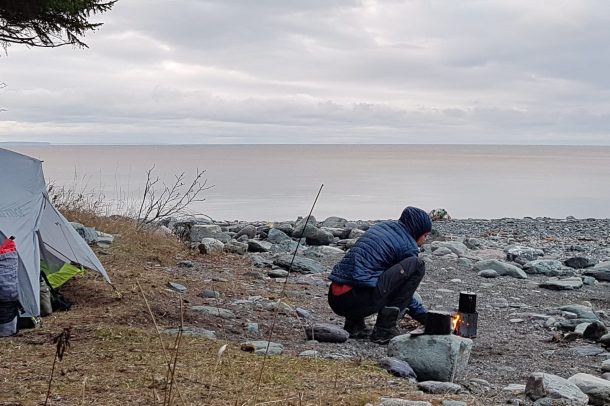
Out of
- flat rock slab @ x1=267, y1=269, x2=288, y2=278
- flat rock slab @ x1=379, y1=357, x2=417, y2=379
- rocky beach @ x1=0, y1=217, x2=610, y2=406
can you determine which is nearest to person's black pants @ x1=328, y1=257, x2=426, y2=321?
rocky beach @ x1=0, y1=217, x2=610, y2=406

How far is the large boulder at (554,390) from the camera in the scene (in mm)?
5309

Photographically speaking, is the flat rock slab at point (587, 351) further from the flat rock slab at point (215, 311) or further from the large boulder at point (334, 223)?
the large boulder at point (334, 223)

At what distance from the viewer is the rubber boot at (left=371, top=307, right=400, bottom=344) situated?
7.41 metres

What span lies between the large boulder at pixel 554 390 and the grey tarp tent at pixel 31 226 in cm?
456

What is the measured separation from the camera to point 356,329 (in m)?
7.73

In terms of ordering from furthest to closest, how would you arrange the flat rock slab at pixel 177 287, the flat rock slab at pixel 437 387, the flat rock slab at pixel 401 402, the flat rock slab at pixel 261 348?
the flat rock slab at pixel 177 287 < the flat rock slab at pixel 261 348 < the flat rock slab at pixel 437 387 < the flat rock slab at pixel 401 402

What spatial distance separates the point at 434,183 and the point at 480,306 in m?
46.6

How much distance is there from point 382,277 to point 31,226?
145 inches

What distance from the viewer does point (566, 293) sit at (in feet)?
38.5

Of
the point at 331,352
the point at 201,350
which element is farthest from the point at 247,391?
the point at 331,352

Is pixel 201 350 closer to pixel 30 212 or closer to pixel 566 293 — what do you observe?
pixel 30 212

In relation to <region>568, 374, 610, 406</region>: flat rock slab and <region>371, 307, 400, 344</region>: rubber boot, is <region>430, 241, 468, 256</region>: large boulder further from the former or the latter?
<region>568, 374, 610, 406</region>: flat rock slab

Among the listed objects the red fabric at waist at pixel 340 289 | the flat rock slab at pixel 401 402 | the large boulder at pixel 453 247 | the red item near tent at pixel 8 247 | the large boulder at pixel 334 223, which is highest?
the red item near tent at pixel 8 247

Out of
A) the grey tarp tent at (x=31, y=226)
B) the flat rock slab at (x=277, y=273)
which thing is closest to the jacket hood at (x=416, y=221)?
the grey tarp tent at (x=31, y=226)
